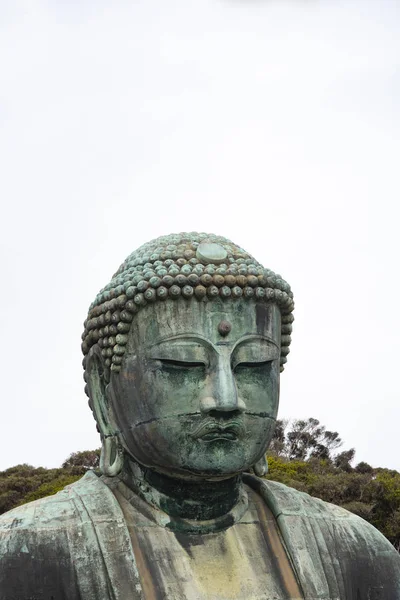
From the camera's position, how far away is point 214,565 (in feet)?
21.0

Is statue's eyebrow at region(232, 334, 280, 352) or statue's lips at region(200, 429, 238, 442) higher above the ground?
statue's eyebrow at region(232, 334, 280, 352)

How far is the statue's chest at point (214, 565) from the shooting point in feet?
20.3

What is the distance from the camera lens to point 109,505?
20.9ft

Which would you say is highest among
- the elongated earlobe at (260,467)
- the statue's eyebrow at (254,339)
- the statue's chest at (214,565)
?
the statue's eyebrow at (254,339)

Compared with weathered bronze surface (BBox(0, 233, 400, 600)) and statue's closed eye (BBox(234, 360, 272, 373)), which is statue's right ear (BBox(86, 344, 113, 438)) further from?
statue's closed eye (BBox(234, 360, 272, 373))

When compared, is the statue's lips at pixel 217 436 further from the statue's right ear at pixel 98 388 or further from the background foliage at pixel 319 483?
the background foliage at pixel 319 483

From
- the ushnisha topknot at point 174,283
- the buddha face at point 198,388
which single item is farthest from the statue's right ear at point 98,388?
the buddha face at point 198,388

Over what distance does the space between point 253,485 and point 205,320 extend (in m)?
1.35

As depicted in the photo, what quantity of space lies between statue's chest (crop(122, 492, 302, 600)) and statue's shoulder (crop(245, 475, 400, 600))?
0.10 metres

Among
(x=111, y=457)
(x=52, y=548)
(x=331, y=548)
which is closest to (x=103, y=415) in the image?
(x=111, y=457)

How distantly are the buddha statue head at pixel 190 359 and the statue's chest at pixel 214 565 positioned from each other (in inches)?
16.8

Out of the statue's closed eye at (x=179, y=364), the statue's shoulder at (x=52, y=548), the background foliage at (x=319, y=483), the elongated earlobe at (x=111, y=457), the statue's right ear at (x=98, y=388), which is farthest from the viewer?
the background foliage at (x=319, y=483)

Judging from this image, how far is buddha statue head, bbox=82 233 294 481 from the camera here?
618 centimetres

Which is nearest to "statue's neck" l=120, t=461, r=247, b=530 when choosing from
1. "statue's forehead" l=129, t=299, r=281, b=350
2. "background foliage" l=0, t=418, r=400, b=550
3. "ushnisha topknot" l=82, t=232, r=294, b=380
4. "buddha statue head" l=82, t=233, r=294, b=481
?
"buddha statue head" l=82, t=233, r=294, b=481
